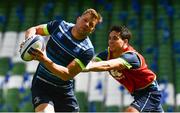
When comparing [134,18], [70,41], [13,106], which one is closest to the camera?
[70,41]

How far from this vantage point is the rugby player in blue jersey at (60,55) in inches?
205

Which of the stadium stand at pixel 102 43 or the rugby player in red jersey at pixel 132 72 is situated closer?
the rugby player in red jersey at pixel 132 72

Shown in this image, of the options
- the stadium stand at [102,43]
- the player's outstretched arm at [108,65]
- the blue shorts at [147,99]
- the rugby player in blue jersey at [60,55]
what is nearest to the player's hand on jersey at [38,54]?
the rugby player in blue jersey at [60,55]

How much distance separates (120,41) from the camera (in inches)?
221

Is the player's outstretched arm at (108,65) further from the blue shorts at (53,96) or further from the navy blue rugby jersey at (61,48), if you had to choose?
the blue shorts at (53,96)

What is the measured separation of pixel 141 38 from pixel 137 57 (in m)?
5.32

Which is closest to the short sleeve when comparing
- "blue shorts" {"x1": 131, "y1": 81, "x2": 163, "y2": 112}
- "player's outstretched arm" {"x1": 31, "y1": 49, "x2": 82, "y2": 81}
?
"player's outstretched arm" {"x1": 31, "y1": 49, "x2": 82, "y2": 81}

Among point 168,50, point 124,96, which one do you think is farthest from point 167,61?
point 124,96

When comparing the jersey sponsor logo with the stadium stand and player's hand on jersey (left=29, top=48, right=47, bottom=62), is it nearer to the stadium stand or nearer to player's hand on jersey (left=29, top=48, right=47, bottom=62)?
player's hand on jersey (left=29, top=48, right=47, bottom=62)

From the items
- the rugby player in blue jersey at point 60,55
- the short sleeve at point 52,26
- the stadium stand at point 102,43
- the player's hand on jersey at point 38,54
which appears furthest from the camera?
the stadium stand at point 102,43

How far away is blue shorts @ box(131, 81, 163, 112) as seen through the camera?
5.71 meters

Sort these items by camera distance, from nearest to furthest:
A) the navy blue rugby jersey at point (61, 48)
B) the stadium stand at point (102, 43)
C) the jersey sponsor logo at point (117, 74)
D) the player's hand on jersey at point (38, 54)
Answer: the player's hand on jersey at point (38, 54) → the navy blue rugby jersey at point (61, 48) → the jersey sponsor logo at point (117, 74) → the stadium stand at point (102, 43)

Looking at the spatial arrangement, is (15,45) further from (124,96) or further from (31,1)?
(124,96)

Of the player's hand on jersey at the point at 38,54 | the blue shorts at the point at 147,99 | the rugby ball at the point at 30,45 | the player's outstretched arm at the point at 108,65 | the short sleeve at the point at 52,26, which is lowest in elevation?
the blue shorts at the point at 147,99
